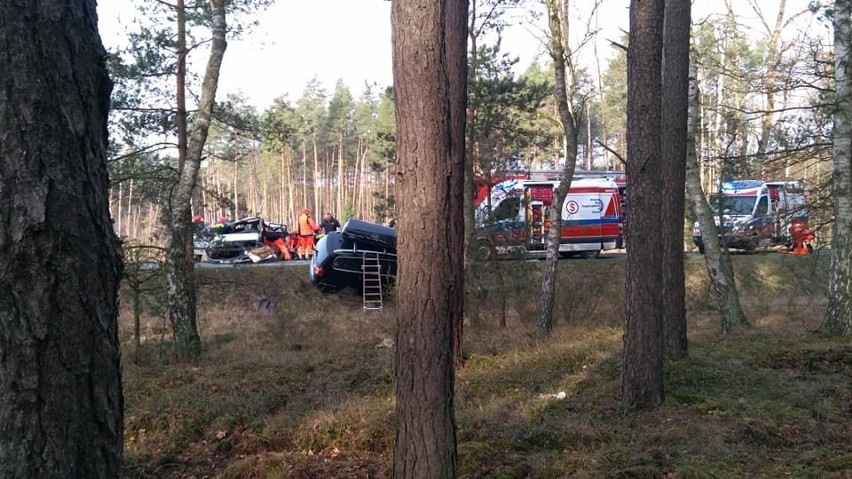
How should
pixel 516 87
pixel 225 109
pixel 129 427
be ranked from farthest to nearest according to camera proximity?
pixel 516 87, pixel 225 109, pixel 129 427

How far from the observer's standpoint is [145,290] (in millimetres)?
12742

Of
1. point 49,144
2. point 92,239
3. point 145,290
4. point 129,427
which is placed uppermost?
point 49,144

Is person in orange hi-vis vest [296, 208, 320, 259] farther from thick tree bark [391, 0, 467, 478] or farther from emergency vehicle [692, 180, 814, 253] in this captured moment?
thick tree bark [391, 0, 467, 478]

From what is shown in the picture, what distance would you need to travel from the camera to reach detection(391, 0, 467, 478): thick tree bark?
→ 4.85 metres

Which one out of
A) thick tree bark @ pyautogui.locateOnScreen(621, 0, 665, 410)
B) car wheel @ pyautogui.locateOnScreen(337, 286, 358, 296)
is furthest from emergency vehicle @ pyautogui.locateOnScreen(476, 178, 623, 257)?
thick tree bark @ pyautogui.locateOnScreen(621, 0, 665, 410)

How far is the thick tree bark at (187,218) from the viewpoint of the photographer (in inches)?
509

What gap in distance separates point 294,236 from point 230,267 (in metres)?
7.23

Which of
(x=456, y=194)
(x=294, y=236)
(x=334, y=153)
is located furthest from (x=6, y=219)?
(x=334, y=153)

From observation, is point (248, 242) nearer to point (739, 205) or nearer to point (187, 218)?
point (187, 218)

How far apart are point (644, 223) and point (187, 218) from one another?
8.48 metres

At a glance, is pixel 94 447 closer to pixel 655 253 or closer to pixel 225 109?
pixel 655 253

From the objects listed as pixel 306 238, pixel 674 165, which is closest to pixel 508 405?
pixel 674 165

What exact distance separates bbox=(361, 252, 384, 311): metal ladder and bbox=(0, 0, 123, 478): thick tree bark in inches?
750

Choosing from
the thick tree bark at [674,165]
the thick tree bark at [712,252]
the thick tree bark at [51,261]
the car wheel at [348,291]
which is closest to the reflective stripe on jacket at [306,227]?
the car wheel at [348,291]
